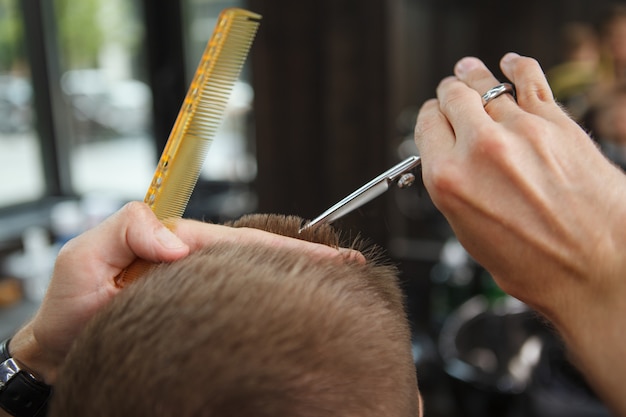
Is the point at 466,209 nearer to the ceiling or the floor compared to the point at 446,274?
nearer to the ceiling

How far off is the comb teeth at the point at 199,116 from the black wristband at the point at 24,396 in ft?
0.86

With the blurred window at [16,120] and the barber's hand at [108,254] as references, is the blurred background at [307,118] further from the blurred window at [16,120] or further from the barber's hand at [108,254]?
the barber's hand at [108,254]

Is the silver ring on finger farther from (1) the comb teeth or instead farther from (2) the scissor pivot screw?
(1) the comb teeth

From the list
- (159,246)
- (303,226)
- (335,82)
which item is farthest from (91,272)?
(335,82)

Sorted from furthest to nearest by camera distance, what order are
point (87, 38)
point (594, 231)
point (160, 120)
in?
1. point (160, 120)
2. point (87, 38)
3. point (594, 231)

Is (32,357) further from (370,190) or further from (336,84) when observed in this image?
(336,84)

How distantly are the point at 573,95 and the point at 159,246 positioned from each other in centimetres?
203

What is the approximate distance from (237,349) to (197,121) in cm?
35

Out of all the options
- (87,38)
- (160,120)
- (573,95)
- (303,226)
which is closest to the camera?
(303,226)

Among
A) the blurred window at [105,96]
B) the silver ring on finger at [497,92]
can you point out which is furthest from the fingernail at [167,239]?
the blurred window at [105,96]

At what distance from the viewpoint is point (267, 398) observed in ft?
1.33

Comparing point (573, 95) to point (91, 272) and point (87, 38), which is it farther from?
point (87, 38)

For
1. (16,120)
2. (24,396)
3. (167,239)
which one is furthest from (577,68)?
(16,120)

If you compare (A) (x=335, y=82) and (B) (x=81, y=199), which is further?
(B) (x=81, y=199)
